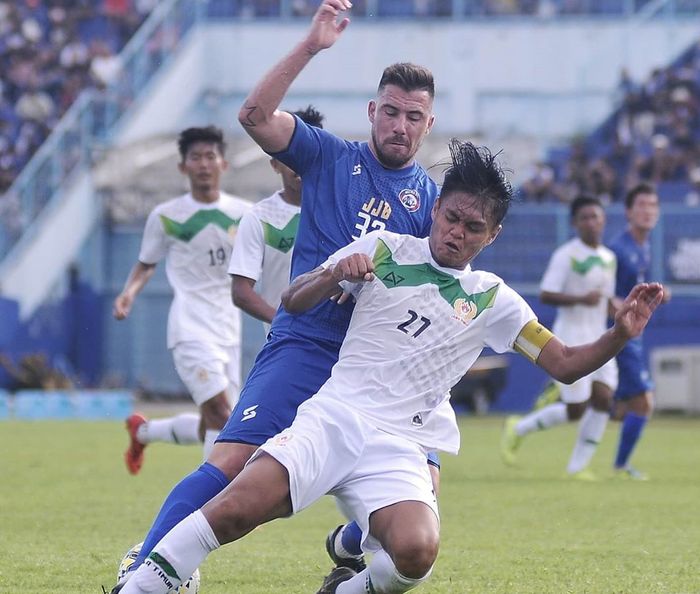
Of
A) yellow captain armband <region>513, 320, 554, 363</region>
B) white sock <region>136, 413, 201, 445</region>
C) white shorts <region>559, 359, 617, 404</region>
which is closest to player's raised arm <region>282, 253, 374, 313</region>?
yellow captain armband <region>513, 320, 554, 363</region>

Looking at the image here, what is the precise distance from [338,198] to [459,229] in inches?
28.8

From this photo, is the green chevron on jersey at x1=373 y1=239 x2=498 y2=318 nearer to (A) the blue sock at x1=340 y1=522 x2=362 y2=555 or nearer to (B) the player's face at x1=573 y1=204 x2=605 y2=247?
(A) the blue sock at x1=340 y1=522 x2=362 y2=555

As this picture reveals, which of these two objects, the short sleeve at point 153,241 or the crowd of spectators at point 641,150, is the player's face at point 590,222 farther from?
the crowd of spectators at point 641,150

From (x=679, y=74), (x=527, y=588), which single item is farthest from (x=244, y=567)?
(x=679, y=74)

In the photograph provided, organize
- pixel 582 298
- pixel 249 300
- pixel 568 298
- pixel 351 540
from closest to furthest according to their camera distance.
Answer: pixel 351 540 < pixel 249 300 < pixel 582 298 < pixel 568 298

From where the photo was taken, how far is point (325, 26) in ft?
19.6

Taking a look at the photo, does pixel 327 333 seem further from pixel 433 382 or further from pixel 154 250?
pixel 154 250

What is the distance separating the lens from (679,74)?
3127cm

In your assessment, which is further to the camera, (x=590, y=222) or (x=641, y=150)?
(x=641, y=150)

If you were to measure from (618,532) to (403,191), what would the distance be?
380 centimetres

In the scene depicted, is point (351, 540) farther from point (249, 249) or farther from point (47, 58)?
point (47, 58)

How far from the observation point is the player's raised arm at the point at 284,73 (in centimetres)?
592

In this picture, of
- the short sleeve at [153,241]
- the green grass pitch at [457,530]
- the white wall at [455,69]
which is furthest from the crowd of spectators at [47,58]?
the short sleeve at [153,241]

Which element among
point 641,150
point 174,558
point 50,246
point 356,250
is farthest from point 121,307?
point 641,150
